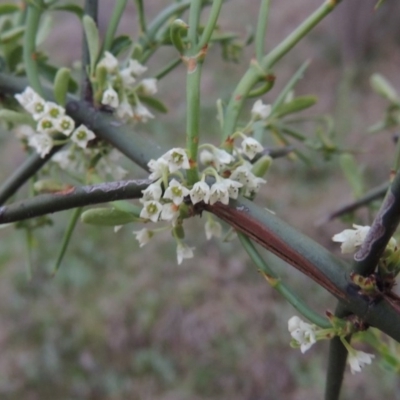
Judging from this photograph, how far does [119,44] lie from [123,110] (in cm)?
5

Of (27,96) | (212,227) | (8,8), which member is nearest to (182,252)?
(212,227)

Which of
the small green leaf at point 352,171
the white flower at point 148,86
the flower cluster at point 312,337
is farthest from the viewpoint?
the small green leaf at point 352,171

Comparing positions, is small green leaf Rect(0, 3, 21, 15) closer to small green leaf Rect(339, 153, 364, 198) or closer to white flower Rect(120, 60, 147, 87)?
white flower Rect(120, 60, 147, 87)

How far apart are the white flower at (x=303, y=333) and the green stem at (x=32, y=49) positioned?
18 cm

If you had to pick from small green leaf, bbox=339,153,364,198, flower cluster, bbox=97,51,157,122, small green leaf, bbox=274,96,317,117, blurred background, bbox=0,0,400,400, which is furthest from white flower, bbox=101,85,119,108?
blurred background, bbox=0,0,400,400

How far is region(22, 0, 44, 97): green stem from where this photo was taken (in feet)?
1.00

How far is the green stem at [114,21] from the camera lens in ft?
1.04

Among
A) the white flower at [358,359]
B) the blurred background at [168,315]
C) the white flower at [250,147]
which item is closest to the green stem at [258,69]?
the white flower at [250,147]

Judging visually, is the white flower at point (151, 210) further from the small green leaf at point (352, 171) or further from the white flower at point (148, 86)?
the small green leaf at point (352, 171)

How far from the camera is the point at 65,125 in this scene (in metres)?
0.29

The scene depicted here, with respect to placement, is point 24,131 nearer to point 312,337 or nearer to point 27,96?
point 27,96

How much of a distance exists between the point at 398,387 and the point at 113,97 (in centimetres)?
115

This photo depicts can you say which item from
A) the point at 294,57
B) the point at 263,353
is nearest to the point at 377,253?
the point at 263,353

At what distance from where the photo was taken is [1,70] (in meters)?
0.35
